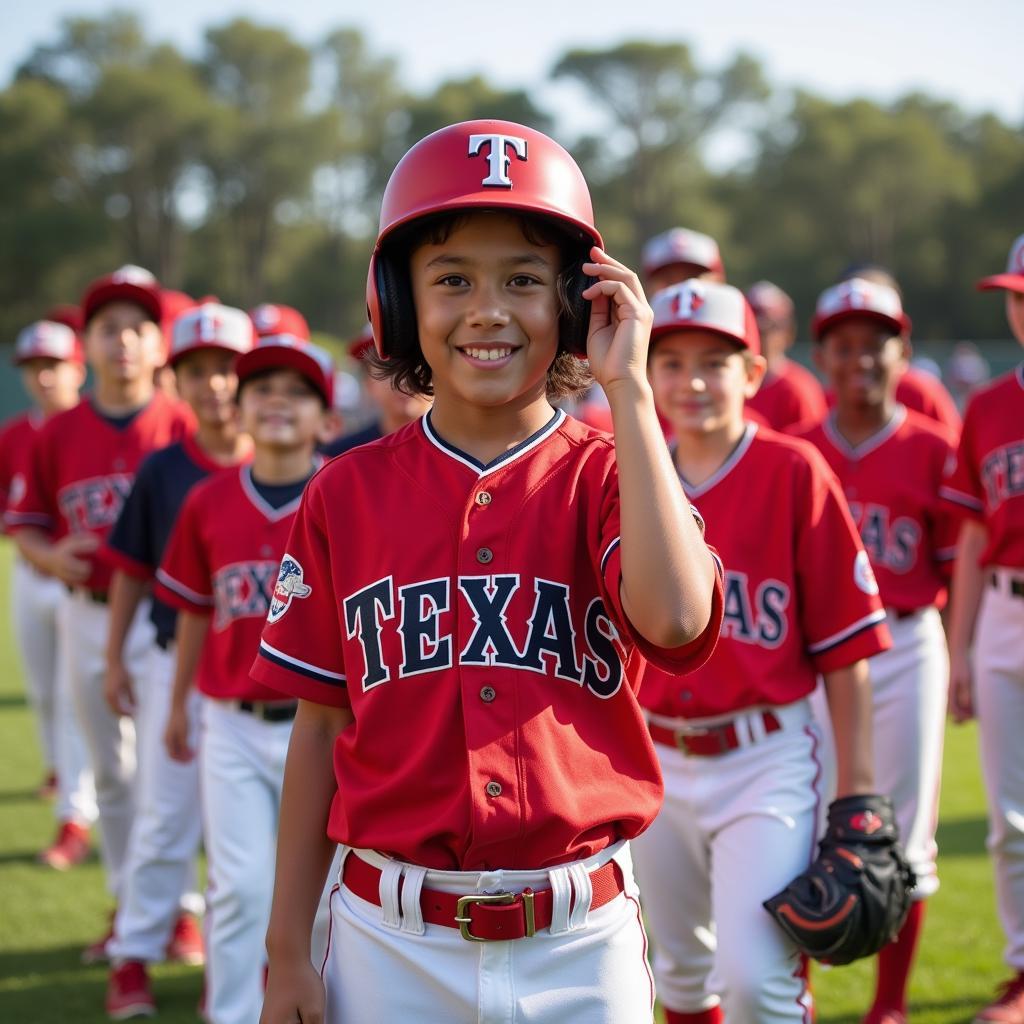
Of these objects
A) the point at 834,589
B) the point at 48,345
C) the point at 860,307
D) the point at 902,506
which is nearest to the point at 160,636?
the point at 834,589

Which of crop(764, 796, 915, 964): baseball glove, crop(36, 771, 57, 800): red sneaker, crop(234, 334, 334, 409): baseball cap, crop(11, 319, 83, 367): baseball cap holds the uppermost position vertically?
crop(11, 319, 83, 367): baseball cap

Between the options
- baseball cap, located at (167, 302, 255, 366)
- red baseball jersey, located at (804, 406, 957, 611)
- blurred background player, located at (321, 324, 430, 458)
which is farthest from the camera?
blurred background player, located at (321, 324, 430, 458)

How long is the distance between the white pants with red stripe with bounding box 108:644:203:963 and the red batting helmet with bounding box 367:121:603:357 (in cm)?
272

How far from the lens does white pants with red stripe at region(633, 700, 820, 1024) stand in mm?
3094

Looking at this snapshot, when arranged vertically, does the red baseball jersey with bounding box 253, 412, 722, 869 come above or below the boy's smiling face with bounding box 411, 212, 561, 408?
below

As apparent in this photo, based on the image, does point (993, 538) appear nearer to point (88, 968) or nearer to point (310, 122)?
point (88, 968)

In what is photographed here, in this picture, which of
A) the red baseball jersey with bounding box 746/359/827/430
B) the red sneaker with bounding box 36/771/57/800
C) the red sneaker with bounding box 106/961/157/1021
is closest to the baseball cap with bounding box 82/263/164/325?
the red sneaker with bounding box 106/961/157/1021

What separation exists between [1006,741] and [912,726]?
300 millimetres

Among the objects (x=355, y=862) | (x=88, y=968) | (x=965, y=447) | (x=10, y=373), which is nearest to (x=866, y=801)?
(x=355, y=862)

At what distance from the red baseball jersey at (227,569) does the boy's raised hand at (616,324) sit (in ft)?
6.81

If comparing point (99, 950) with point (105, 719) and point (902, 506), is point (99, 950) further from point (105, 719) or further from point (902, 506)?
point (902, 506)

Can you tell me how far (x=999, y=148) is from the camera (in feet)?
177

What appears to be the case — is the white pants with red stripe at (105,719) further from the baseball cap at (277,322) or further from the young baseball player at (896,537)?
the young baseball player at (896,537)

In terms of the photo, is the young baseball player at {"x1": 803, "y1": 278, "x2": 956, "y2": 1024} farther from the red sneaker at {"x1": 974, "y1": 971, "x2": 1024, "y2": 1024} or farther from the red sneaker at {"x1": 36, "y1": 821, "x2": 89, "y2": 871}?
the red sneaker at {"x1": 36, "y1": 821, "x2": 89, "y2": 871}
